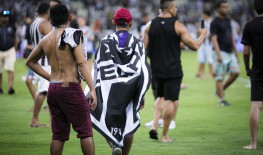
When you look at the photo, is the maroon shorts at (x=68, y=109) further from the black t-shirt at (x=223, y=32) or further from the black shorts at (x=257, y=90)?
the black t-shirt at (x=223, y=32)

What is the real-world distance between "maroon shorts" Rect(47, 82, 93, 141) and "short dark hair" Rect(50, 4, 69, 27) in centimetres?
80

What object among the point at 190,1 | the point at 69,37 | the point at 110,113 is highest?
the point at 69,37

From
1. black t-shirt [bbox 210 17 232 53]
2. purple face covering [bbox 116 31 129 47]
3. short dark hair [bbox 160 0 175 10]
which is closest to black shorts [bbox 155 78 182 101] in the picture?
short dark hair [bbox 160 0 175 10]

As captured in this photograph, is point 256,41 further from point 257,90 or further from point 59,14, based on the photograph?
point 59,14

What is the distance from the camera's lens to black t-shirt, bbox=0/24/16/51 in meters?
19.3

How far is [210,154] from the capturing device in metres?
10.1

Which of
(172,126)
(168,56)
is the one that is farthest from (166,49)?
(172,126)

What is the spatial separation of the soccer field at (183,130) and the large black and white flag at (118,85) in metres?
1.36

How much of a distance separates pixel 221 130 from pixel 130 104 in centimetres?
419

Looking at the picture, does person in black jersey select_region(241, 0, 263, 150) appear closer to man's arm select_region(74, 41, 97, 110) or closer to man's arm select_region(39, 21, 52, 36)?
man's arm select_region(74, 41, 97, 110)

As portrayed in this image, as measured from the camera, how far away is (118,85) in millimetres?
8875

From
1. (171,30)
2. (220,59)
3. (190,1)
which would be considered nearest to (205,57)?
(220,59)

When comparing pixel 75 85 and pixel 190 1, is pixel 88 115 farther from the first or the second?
pixel 190 1

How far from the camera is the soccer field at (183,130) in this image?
34.3ft
